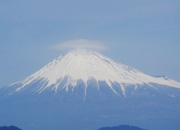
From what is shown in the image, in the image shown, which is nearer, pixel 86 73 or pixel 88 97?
pixel 88 97

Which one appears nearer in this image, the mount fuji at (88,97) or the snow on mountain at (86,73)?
the mount fuji at (88,97)

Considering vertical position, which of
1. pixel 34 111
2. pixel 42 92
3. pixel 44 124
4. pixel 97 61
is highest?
pixel 97 61

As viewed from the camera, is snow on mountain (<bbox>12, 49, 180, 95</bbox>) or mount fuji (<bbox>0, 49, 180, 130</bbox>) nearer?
mount fuji (<bbox>0, 49, 180, 130</bbox>)

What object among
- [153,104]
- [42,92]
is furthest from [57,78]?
[153,104]

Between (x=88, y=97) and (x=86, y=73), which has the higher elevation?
(x=86, y=73)

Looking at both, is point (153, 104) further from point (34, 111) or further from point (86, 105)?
point (34, 111)
